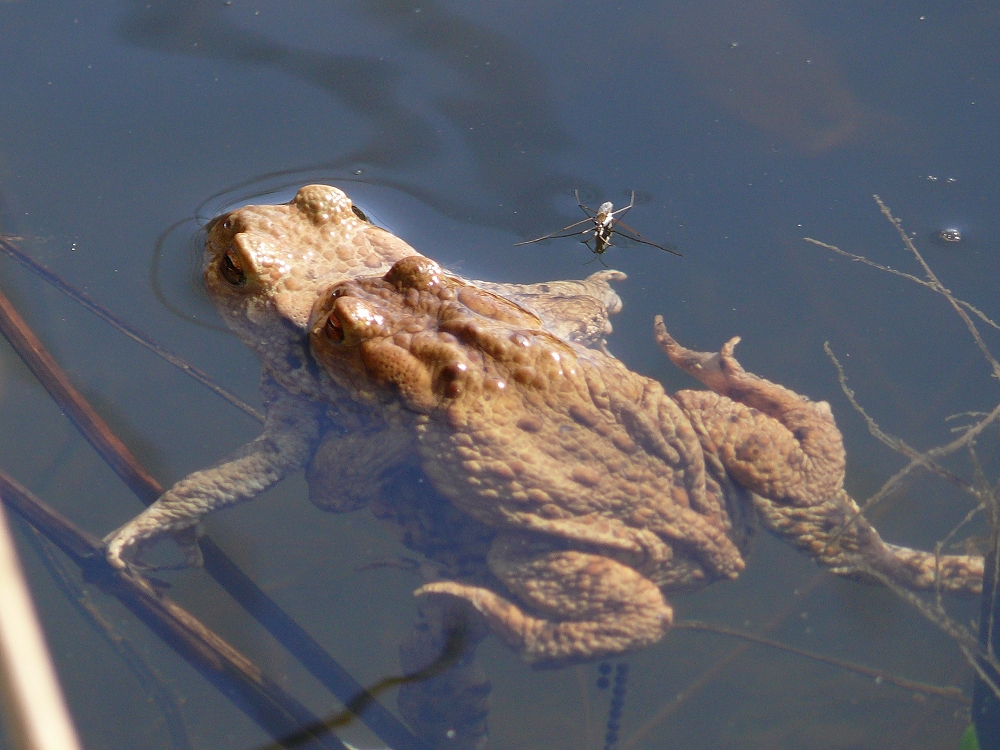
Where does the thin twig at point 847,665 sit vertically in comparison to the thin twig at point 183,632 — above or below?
above

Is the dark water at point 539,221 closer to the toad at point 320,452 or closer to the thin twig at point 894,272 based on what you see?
the thin twig at point 894,272

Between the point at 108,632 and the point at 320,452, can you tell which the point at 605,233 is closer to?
the point at 320,452

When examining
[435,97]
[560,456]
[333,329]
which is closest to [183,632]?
[333,329]

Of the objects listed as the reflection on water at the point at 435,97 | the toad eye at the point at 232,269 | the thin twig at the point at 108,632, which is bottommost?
the thin twig at the point at 108,632

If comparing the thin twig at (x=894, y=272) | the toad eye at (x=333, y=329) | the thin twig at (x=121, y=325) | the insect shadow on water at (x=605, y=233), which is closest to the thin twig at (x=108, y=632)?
the thin twig at (x=121, y=325)

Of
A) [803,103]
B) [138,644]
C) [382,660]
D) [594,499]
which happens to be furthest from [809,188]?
[138,644]

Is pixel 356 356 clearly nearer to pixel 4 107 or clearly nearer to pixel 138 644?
pixel 138 644
